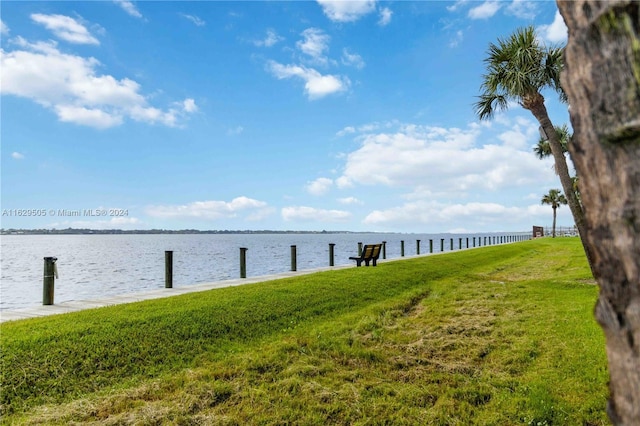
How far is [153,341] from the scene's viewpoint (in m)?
6.04

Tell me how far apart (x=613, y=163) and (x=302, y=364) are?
189 inches

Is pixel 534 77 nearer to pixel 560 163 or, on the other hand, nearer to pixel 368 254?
pixel 560 163

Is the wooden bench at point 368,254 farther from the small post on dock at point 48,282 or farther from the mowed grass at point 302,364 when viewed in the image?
the small post on dock at point 48,282

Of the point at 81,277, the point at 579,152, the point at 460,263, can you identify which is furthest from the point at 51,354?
the point at 81,277

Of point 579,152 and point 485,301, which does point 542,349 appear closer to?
point 485,301

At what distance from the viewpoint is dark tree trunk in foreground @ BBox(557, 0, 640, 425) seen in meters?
1.29

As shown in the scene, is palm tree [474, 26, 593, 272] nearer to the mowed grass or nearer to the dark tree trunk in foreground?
the mowed grass

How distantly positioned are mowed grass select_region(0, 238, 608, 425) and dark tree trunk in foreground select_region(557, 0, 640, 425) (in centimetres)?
305

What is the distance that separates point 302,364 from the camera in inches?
215

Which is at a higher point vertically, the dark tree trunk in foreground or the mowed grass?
the dark tree trunk in foreground

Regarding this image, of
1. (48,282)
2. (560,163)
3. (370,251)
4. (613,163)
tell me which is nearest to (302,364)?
(613,163)

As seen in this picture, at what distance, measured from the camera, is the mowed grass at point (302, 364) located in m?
4.19

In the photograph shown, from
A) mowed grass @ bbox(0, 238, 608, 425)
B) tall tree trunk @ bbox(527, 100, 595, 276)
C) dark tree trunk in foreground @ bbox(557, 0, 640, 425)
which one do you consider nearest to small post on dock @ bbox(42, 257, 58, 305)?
mowed grass @ bbox(0, 238, 608, 425)

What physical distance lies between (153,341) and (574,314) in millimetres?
7320
